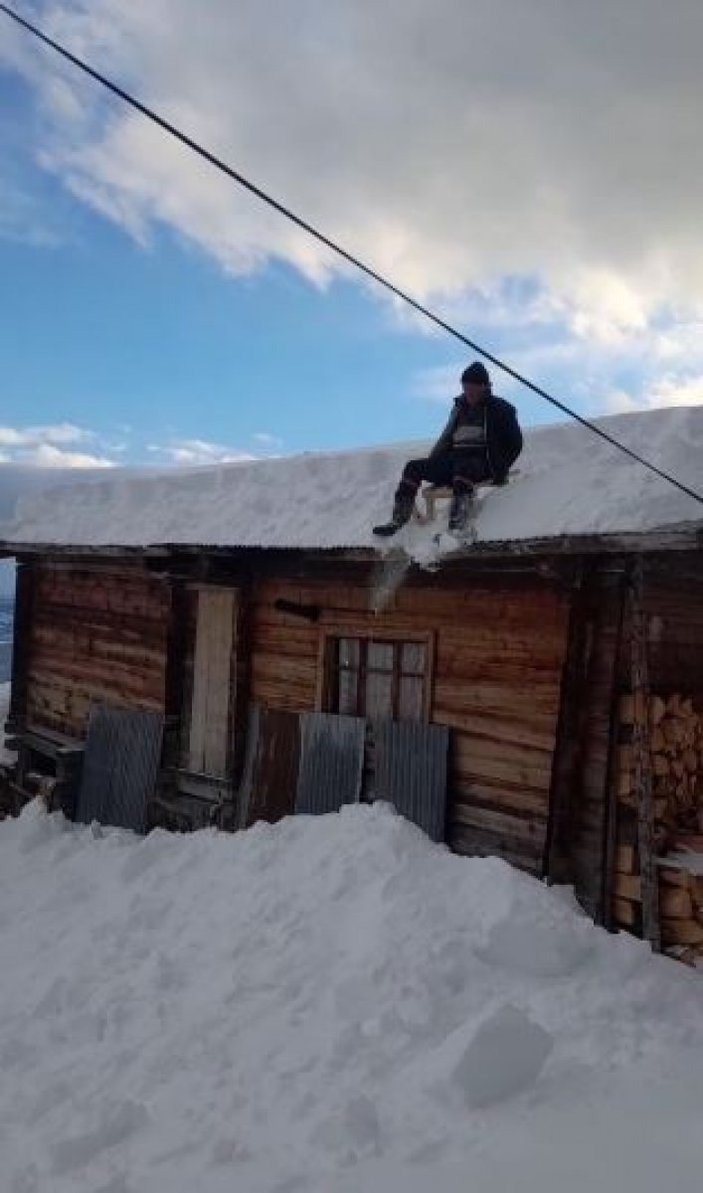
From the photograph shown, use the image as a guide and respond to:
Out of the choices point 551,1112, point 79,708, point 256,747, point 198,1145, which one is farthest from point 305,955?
point 79,708

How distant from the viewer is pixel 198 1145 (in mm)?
4305

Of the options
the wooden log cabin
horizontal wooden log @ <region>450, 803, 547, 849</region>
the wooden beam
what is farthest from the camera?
the wooden beam

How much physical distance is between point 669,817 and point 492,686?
1.76m

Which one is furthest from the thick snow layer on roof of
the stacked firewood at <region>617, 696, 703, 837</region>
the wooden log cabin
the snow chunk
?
the snow chunk

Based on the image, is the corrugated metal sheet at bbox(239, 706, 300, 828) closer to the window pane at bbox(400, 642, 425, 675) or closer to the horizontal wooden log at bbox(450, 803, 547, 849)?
the window pane at bbox(400, 642, 425, 675)

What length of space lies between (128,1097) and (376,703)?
4.49 m

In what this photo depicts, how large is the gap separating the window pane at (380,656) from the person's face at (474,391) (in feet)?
8.02

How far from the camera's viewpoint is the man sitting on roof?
8.20 metres

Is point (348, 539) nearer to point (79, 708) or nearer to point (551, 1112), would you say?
point (551, 1112)

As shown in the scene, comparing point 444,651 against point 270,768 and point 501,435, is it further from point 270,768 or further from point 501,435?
point 270,768

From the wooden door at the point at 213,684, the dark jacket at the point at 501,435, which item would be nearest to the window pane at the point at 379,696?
the wooden door at the point at 213,684

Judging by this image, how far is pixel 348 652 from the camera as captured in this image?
29.7ft

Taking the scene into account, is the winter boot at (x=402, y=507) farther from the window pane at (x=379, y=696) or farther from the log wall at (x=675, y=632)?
the log wall at (x=675, y=632)

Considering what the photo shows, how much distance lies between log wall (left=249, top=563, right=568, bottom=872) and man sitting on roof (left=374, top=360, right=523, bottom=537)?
89 centimetres
